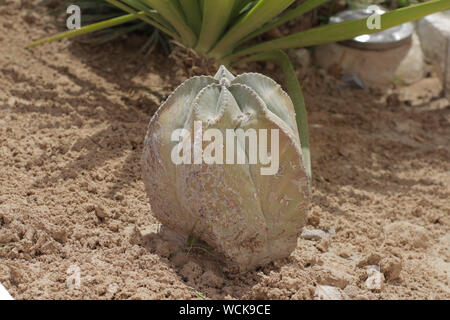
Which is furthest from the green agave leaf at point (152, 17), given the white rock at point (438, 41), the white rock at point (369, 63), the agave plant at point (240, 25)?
the white rock at point (438, 41)

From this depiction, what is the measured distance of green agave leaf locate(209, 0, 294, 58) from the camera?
2012 millimetres

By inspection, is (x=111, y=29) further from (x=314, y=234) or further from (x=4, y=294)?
(x=4, y=294)

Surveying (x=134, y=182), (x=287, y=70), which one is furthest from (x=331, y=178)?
(x=134, y=182)

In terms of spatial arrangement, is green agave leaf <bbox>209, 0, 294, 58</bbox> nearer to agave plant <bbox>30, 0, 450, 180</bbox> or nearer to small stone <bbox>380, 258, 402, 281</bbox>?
agave plant <bbox>30, 0, 450, 180</bbox>

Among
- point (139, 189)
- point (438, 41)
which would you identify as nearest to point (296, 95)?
point (139, 189)

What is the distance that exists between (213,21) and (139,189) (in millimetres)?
704

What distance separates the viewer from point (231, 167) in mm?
1430

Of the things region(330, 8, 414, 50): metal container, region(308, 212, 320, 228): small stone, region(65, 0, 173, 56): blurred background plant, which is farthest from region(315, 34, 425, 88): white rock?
region(308, 212, 320, 228): small stone

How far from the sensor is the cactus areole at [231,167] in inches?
56.1

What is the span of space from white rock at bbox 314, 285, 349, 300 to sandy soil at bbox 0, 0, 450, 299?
0.06ft

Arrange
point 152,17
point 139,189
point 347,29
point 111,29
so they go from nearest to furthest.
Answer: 1. point 139,189
2. point 347,29
3. point 152,17
4. point 111,29

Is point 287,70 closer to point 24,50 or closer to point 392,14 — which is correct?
point 392,14

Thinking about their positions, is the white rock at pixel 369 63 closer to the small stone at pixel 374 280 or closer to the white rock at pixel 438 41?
the white rock at pixel 438 41
